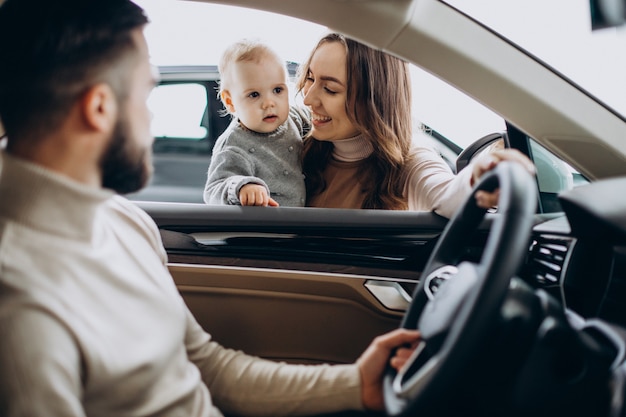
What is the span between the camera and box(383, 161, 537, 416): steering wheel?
88cm

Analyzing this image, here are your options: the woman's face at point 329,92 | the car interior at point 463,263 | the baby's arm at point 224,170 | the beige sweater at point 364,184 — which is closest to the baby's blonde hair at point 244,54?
the woman's face at point 329,92

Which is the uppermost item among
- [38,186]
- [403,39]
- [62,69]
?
[403,39]

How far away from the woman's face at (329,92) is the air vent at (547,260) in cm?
82

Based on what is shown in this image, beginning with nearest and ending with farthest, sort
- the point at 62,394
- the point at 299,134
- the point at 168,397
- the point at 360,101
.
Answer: the point at 62,394 → the point at 168,397 → the point at 360,101 → the point at 299,134

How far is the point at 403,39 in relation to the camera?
136 centimetres

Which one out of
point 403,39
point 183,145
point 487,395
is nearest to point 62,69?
point 403,39

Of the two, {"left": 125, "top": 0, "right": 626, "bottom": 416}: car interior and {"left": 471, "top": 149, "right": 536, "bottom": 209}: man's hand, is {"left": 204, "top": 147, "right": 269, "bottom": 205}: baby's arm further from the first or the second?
{"left": 471, "top": 149, "right": 536, "bottom": 209}: man's hand

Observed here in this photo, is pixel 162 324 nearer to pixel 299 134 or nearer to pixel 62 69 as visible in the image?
pixel 62 69

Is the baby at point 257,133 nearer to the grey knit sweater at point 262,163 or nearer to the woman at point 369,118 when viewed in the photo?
the grey knit sweater at point 262,163

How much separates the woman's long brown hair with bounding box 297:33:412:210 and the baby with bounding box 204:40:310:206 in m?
0.18

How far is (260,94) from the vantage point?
83.5 inches

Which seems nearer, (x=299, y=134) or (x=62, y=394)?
(x=62, y=394)

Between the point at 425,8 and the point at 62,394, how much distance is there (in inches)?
40.5

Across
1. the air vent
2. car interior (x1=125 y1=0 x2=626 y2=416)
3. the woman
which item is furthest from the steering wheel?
the woman
